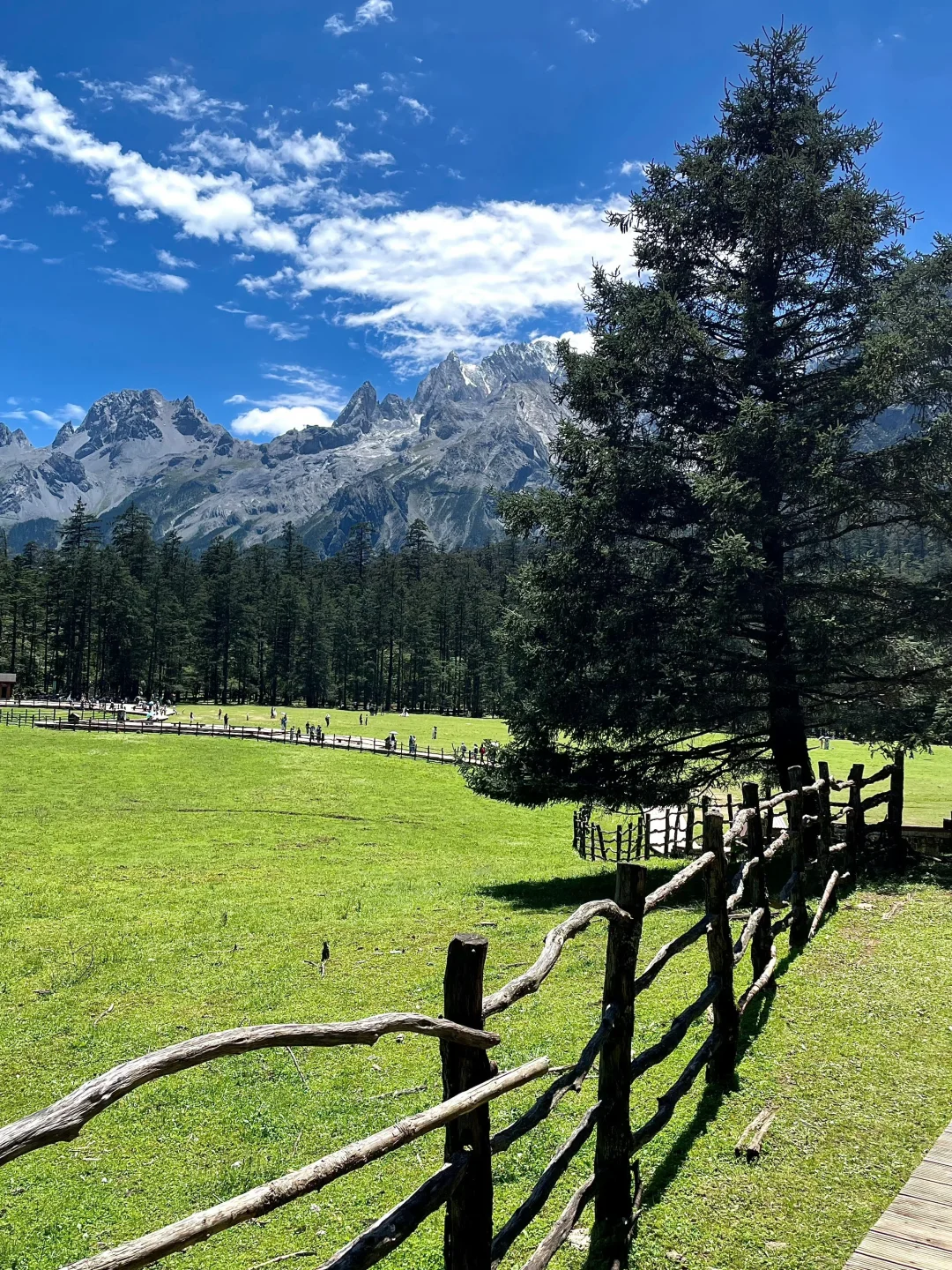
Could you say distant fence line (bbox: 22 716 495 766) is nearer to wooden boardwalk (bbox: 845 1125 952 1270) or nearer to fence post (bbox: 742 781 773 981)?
fence post (bbox: 742 781 773 981)

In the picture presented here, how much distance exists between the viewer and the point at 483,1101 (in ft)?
12.1

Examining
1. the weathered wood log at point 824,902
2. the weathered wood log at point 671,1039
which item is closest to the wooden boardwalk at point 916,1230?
the weathered wood log at point 671,1039

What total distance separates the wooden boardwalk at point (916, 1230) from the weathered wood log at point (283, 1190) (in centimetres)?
232

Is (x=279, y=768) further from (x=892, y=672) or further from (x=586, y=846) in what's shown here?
(x=892, y=672)

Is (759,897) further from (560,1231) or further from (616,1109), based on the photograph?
(560,1231)

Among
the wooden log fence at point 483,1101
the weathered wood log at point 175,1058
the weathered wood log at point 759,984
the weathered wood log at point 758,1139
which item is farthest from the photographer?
the weathered wood log at point 759,984

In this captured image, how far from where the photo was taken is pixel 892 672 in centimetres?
1645

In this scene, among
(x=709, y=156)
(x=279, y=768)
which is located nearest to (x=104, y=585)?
(x=279, y=768)

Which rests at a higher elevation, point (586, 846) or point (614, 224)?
point (614, 224)

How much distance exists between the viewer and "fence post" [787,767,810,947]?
34.1 feet

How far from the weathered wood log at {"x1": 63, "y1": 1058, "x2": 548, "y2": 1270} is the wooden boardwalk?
232cm

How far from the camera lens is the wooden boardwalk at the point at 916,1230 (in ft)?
14.0

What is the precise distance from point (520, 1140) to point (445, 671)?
99539mm

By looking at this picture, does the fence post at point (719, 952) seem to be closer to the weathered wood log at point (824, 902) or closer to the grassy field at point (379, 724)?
the weathered wood log at point (824, 902)
